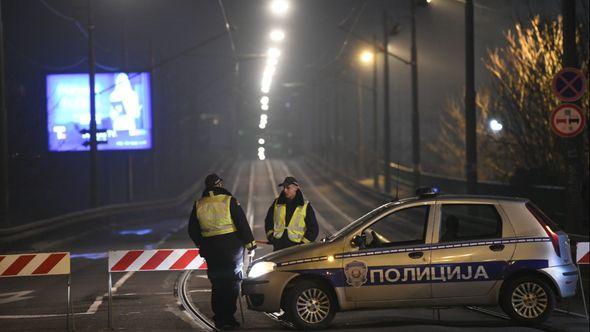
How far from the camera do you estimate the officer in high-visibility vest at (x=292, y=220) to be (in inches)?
510

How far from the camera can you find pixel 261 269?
1168cm

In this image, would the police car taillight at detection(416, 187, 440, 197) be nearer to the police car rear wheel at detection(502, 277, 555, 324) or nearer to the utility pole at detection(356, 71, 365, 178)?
the police car rear wheel at detection(502, 277, 555, 324)

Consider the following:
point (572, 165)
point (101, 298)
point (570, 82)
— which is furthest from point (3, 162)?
point (570, 82)

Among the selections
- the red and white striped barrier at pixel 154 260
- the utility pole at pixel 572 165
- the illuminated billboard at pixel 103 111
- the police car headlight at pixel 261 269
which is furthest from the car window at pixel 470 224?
the illuminated billboard at pixel 103 111

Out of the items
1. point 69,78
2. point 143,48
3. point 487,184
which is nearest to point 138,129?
point 69,78

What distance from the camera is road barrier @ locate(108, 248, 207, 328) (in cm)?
1280

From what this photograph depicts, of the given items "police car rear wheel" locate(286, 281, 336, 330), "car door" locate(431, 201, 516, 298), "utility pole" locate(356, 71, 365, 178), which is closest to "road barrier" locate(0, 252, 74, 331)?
"police car rear wheel" locate(286, 281, 336, 330)

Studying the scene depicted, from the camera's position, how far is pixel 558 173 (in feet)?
102

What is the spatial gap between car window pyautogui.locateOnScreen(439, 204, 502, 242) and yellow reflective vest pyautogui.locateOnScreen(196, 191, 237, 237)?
2.56m

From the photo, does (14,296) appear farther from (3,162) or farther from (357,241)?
(3,162)

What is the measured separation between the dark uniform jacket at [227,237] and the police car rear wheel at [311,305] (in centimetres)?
95

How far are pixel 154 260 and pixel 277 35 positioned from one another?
125 ft

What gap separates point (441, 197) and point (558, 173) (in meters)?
20.6

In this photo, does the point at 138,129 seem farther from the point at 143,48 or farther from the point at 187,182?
the point at 143,48
